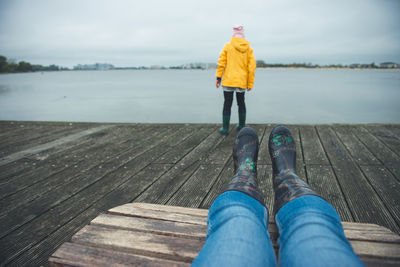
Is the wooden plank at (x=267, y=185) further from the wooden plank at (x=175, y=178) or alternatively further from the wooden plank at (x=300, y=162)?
the wooden plank at (x=175, y=178)

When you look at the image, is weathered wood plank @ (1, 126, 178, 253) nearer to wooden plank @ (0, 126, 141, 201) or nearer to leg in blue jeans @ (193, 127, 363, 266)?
wooden plank @ (0, 126, 141, 201)

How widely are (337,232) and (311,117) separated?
10288 mm

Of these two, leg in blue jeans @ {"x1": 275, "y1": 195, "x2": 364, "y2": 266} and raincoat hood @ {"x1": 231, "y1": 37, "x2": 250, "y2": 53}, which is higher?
raincoat hood @ {"x1": 231, "y1": 37, "x2": 250, "y2": 53}

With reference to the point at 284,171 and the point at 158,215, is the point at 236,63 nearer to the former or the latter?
the point at 284,171

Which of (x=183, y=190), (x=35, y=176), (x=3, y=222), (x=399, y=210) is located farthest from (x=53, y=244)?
(x=399, y=210)

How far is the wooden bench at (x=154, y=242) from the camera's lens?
2.43ft

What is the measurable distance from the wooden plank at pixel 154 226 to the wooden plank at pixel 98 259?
5.9 inches

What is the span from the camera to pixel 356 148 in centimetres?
240

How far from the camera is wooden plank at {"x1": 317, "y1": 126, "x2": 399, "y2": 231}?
4.15ft

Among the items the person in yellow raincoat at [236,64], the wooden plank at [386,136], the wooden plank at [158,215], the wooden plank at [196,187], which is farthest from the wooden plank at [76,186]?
the wooden plank at [386,136]

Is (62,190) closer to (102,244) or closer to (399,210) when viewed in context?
(102,244)

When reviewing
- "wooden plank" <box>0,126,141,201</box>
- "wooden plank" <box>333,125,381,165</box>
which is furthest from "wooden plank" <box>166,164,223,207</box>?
"wooden plank" <box>333,125,381,165</box>

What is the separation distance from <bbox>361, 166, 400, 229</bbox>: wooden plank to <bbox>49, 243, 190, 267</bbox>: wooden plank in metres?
1.35

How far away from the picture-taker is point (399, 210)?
1342 millimetres
